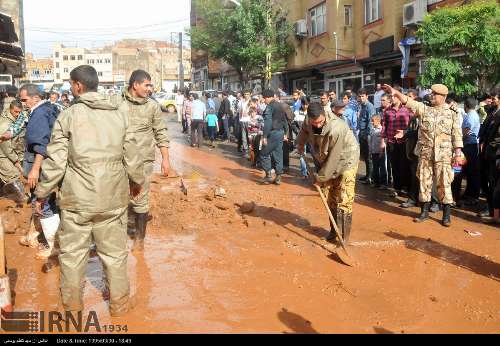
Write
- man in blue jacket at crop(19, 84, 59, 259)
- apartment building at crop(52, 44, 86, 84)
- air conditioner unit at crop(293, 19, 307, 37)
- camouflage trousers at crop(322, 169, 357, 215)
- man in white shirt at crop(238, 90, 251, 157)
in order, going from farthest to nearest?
apartment building at crop(52, 44, 86, 84) → air conditioner unit at crop(293, 19, 307, 37) → man in white shirt at crop(238, 90, 251, 157) → camouflage trousers at crop(322, 169, 357, 215) → man in blue jacket at crop(19, 84, 59, 259)

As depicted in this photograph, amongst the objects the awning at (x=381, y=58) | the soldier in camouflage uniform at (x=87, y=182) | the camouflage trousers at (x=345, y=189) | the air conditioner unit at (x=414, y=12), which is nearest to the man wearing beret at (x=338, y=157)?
the camouflage trousers at (x=345, y=189)

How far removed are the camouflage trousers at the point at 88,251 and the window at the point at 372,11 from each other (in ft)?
52.0

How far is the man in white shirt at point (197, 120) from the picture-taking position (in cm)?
1559

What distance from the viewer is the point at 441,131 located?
651cm

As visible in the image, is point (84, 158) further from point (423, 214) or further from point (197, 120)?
point (197, 120)

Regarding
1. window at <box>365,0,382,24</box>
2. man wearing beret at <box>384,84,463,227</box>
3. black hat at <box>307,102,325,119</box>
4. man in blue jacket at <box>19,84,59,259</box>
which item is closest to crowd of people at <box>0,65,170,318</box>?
man in blue jacket at <box>19,84,59,259</box>

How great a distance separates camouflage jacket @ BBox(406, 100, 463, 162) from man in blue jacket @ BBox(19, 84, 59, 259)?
4435mm

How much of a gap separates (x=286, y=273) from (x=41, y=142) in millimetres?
2726

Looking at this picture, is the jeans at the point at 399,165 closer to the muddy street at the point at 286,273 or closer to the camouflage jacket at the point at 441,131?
the muddy street at the point at 286,273

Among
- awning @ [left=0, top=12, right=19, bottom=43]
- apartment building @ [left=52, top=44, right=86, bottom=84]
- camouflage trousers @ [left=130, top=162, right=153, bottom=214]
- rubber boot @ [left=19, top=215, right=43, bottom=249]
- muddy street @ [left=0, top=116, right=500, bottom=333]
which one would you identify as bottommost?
muddy street @ [left=0, top=116, right=500, bottom=333]

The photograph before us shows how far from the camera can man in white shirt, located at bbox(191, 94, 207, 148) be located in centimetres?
1559

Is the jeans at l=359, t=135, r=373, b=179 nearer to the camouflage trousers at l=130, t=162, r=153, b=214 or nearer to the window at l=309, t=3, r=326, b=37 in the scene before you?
the camouflage trousers at l=130, t=162, r=153, b=214

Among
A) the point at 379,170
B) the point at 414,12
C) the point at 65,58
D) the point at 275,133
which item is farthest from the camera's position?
the point at 65,58

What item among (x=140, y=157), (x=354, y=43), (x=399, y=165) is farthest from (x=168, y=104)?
(x=140, y=157)
